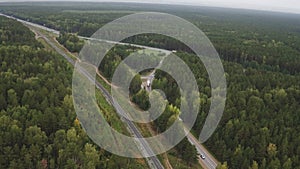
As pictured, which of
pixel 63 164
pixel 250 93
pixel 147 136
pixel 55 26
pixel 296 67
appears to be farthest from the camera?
pixel 55 26

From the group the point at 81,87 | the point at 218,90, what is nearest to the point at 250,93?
the point at 218,90

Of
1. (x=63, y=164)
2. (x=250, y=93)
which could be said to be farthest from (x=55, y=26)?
(x=63, y=164)

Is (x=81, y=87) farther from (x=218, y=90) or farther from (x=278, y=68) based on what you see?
(x=278, y=68)

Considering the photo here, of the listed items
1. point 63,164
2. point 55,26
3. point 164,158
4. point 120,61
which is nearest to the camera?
point 63,164

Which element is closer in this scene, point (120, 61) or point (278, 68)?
point (120, 61)

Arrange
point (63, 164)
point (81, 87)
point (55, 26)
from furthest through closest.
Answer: point (55, 26)
point (81, 87)
point (63, 164)

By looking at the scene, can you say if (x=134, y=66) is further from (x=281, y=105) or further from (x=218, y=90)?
(x=281, y=105)

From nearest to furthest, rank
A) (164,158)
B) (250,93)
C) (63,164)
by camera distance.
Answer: (63,164) → (164,158) → (250,93)

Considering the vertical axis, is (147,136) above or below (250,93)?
below

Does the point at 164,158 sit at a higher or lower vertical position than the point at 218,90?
lower
